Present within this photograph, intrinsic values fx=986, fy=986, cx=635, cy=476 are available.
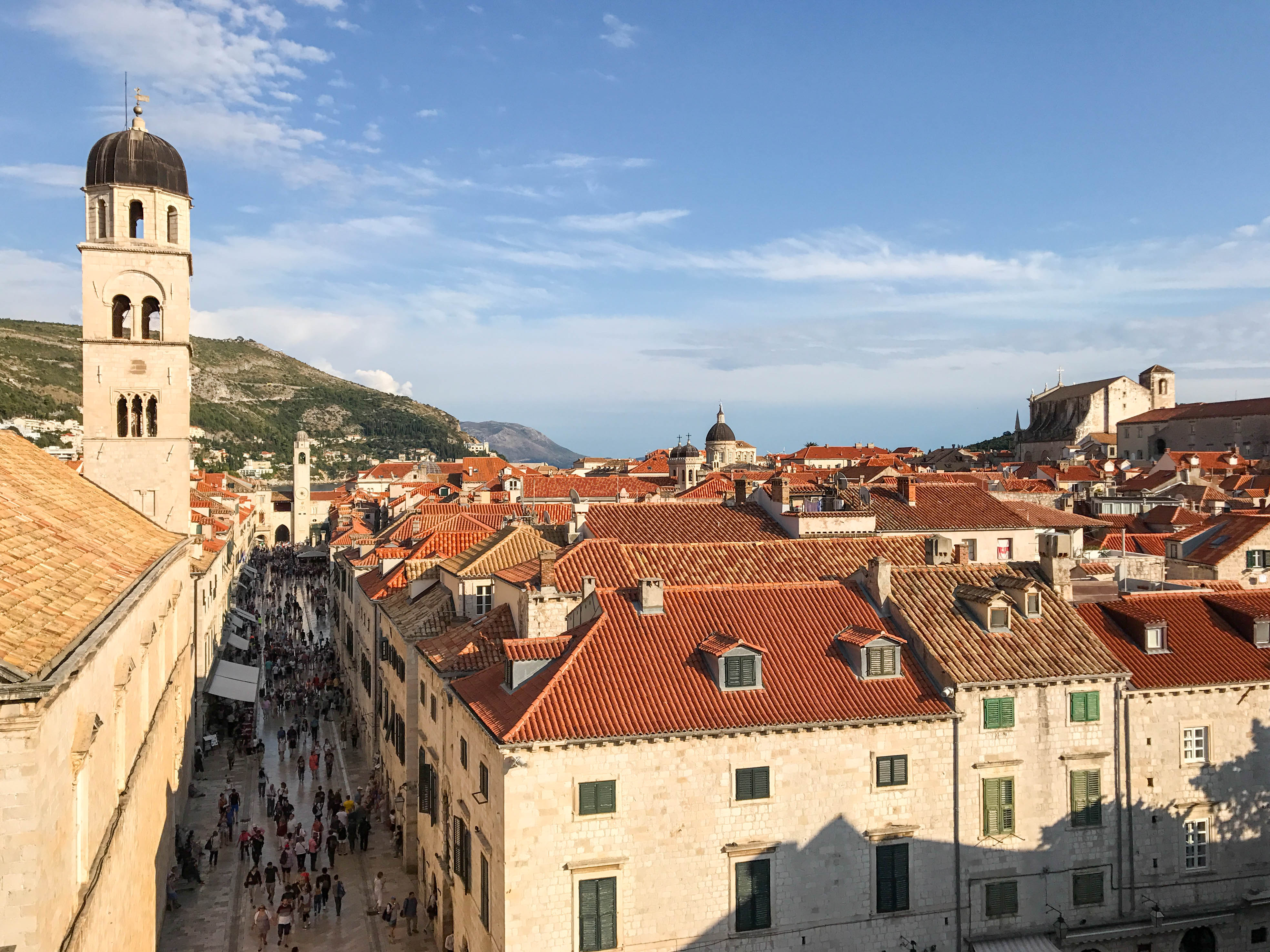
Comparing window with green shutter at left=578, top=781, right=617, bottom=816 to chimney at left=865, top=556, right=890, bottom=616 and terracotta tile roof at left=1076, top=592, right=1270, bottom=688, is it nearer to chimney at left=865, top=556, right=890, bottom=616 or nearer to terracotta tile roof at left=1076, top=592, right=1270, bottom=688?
chimney at left=865, top=556, right=890, bottom=616

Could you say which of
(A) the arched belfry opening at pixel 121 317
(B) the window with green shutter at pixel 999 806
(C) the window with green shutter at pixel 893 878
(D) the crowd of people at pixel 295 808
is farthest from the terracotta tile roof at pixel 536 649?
(A) the arched belfry opening at pixel 121 317

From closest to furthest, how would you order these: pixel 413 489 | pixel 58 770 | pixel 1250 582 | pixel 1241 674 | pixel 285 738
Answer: pixel 58 770 → pixel 1241 674 → pixel 1250 582 → pixel 285 738 → pixel 413 489

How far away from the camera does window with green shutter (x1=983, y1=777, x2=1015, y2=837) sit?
890 inches

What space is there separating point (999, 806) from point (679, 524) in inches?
788

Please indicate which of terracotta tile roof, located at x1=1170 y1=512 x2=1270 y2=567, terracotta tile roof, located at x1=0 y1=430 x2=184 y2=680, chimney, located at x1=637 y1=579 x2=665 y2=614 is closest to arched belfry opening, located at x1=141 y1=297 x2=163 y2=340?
terracotta tile roof, located at x1=0 y1=430 x2=184 y2=680

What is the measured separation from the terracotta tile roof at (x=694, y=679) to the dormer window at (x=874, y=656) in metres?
0.20

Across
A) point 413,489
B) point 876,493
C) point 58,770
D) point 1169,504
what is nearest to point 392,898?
point 58,770

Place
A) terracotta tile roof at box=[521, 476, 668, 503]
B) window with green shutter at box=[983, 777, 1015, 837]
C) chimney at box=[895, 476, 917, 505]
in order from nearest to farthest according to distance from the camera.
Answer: window with green shutter at box=[983, 777, 1015, 837], chimney at box=[895, 476, 917, 505], terracotta tile roof at box=[521, 476, 668, 503]

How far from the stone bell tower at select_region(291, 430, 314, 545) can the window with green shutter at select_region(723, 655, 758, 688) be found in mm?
126435

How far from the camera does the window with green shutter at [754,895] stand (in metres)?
20.8

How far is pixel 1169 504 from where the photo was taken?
67.7m

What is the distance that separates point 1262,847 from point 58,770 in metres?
26.9

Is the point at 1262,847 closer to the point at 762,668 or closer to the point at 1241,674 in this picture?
the point at 1241,674

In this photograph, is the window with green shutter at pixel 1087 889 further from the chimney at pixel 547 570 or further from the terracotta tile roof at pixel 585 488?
the terracotta tile roof at pixel 585 488
